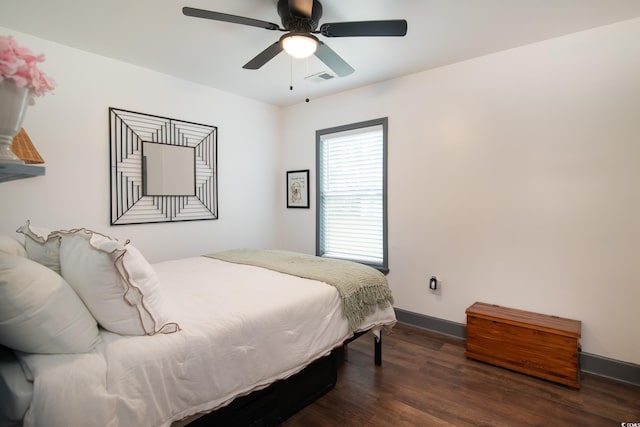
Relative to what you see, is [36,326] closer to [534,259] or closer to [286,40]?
[286,40]

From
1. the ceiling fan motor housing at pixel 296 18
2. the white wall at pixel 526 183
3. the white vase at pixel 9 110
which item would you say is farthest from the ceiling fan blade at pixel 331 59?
the white vase at pixel 9 110

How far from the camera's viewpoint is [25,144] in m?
1.68

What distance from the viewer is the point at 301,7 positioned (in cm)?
195

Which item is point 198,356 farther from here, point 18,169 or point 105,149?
point 105,149

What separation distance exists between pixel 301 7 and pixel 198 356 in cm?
199

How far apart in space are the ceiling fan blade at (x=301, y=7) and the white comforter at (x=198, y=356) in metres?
1.71

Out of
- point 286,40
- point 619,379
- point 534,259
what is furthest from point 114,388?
point 619,379

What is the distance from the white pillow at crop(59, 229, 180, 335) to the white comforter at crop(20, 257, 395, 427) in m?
0.06

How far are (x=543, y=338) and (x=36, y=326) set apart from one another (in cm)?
290

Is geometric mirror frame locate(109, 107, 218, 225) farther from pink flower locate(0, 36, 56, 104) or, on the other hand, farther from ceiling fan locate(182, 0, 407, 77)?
pink flower locate(0, 36, 56, 104)

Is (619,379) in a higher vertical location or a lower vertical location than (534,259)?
→ lower

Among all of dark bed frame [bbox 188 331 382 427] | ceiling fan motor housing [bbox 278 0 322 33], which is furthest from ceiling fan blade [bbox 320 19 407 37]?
dark bed frame [bbox 188 331 382 427]

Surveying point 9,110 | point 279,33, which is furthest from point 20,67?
point 279,33

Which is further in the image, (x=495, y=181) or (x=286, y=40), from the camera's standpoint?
(x=495, y=181)
